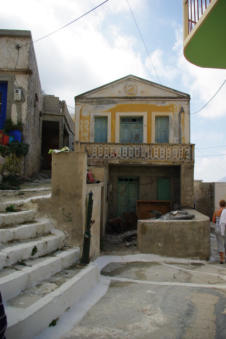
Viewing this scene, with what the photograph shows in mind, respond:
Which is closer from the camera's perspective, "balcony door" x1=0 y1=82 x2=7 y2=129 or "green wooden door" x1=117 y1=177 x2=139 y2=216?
"balcony door" x1=0 y1=82 x2=7 y2=129

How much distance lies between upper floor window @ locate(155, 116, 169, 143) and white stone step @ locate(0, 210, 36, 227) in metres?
10.5

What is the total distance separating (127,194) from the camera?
49.7 feet

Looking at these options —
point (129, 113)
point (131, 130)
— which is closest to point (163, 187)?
point (131, 130)

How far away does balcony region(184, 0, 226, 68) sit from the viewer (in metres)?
3.44

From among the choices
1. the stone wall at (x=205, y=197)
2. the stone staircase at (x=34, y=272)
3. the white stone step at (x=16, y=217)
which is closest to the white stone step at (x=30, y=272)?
the stone staircase at (x=34, y=272)

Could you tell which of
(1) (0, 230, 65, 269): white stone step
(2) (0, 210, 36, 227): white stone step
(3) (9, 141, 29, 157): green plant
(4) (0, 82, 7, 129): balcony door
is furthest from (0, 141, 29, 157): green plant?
(1) (0, 230, 65, 269): white stone step

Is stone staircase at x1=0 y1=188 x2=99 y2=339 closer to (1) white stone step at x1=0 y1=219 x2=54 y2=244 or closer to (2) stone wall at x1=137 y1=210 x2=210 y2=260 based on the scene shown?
(1) white stone step at x1=0 y1=219 x2=54 y2=244

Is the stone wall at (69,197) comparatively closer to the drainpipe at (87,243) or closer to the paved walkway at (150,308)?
the drainpipe at (87,243)

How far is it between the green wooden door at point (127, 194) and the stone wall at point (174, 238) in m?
6.75

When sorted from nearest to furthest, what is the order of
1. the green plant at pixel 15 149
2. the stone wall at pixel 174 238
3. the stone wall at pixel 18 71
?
1. the stone wall at pixel 174 238
2. the green plant at pixel 15 149
3. the stone wall at pixel 18 71

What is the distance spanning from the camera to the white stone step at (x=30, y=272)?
120 inches

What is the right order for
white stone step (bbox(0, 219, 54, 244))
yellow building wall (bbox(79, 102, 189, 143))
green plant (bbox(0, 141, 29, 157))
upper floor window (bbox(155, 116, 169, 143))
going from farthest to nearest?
upper floor window (bbox(155, 116, 169, 143)) < yellow building wall (bbox(79, 102, 189, 143)) < green plant (bbox(0, 141, 29, 157)) < white stone step (bbox(0, 219, 54, 244))

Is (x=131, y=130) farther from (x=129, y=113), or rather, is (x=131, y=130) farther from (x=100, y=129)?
(x=100, y=129)

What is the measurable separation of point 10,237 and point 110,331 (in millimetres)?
1956
